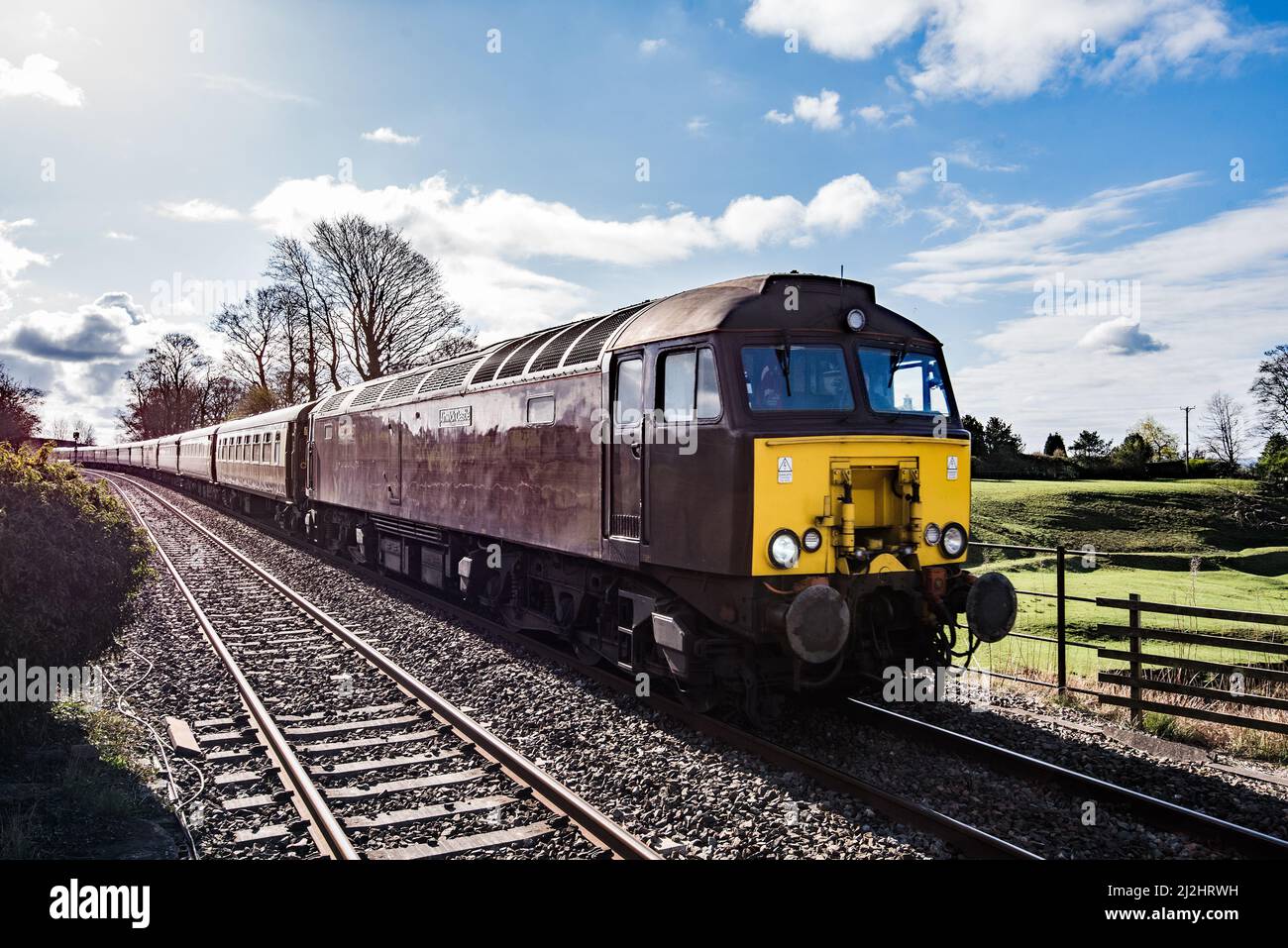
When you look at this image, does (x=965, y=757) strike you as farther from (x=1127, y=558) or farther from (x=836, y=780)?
(x=1127, y=558)

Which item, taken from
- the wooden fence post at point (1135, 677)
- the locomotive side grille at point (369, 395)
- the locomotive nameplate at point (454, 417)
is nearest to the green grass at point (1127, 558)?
the wooden fence post at point (1135, 677)

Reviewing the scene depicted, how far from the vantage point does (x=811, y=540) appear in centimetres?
670

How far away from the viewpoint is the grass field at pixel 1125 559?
12641 millimetres

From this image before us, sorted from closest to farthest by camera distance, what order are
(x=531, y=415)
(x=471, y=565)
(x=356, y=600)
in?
(x=531, y=415)
(x=471, y=565)
(x=356, y=600)

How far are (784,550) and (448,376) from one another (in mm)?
7624

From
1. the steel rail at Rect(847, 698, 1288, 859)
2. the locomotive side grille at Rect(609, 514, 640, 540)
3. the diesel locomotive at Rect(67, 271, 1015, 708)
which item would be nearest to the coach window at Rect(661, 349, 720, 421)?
the diesel locomotive at Rect(67, 271, 1015, 708)

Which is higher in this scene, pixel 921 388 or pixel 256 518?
pixel 921 388

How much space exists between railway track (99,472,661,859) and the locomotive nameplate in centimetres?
309

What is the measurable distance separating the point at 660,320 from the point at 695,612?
258cm

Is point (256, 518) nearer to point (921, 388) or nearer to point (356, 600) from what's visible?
point (356, 600)

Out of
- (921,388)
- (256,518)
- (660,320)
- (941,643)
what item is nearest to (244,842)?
(660,320)
